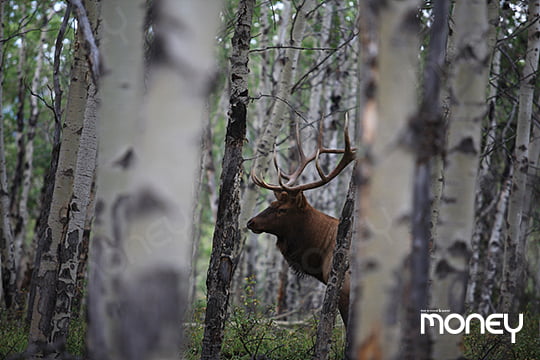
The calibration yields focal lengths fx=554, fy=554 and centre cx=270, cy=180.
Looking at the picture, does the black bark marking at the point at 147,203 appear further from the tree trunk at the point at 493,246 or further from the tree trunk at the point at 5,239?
the tree trunk at the point at 493,246

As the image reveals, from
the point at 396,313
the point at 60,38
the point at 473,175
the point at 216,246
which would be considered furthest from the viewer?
the point at 60,38

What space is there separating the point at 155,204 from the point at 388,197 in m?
0.88

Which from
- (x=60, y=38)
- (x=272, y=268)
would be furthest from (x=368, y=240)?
(x=272, y=268)

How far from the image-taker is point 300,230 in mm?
6914

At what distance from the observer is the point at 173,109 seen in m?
2.04

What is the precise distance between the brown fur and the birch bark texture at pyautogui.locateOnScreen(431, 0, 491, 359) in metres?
3.90

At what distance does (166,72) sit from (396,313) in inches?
49.6

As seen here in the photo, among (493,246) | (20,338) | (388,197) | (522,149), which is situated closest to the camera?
(388,197)

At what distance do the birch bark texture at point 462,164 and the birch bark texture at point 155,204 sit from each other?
1.38 m

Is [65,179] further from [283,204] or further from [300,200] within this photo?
[300,200]

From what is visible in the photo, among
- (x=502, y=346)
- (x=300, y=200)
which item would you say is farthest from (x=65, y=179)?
(x=502, y=346)

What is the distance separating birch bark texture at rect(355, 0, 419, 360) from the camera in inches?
83.7

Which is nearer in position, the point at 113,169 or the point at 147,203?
the point at 147,203

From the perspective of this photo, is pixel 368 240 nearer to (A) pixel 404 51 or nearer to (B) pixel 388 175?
(B) pixel 388 175
